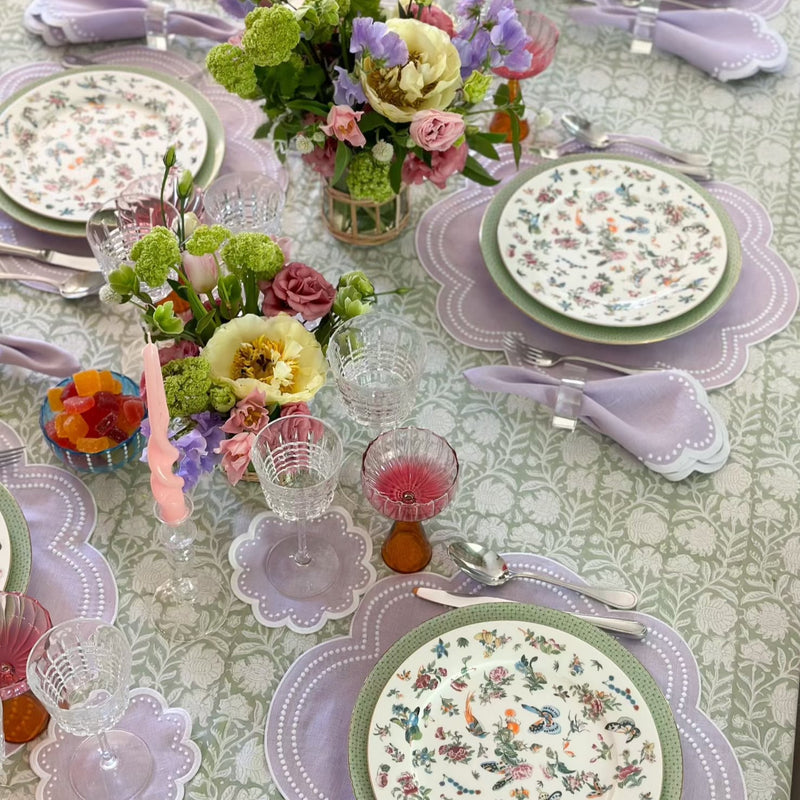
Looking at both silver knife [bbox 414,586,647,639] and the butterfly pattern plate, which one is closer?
silver knife [bbox 414,586,647,639]

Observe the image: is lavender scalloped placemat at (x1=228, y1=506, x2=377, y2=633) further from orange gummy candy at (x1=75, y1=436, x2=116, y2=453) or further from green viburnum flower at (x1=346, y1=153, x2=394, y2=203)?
green viburnum flower at (x1=346, y1=153, x2=394, y2=203)

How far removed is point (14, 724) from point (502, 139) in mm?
1025

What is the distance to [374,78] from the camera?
56.2 inches

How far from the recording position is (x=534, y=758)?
1.18m

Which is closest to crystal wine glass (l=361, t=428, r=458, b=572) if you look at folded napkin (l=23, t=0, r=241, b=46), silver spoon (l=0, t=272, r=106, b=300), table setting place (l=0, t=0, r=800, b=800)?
table setting place (l=0, t=0, r=800, b=800)

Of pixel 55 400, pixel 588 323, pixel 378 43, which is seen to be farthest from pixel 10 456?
pixel 588 323

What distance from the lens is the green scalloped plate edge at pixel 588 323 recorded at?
158 centimetres

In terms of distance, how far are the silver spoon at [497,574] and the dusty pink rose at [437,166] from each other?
0.54 metres

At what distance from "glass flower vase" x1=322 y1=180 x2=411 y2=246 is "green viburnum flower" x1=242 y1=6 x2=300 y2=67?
1.14ft

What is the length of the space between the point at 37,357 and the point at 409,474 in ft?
2.02

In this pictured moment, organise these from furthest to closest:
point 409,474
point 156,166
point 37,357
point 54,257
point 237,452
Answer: point 156,166, point 54,257, point 37,357, point 409,474, point 237,452

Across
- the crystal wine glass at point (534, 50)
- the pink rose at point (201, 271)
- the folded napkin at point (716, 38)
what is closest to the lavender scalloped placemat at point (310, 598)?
the pink rose at point (201, 271)

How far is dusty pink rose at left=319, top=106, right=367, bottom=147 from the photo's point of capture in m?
1.45

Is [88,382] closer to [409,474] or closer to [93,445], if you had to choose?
[93,445]
